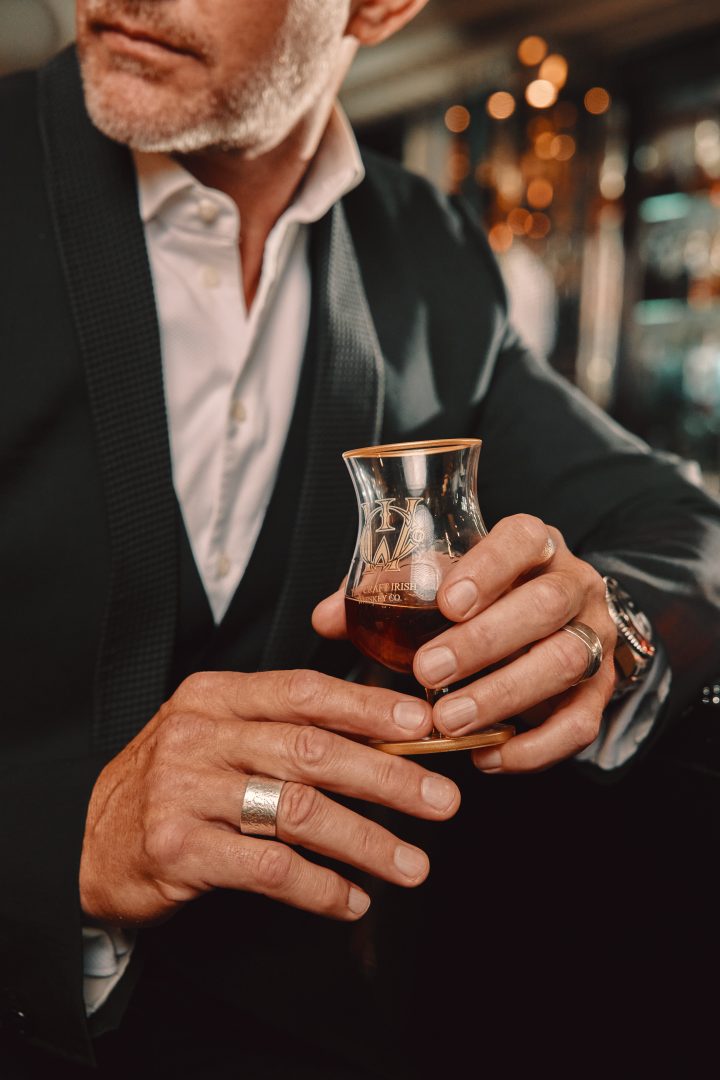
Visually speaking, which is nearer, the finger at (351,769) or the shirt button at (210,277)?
the finger at (351,769)

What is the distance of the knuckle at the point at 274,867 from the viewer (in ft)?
2.51

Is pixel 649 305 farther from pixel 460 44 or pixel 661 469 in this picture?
pixel 661 469

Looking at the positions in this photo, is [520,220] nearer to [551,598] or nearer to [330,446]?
[330,446]

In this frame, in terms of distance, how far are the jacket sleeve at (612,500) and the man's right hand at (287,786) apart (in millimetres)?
439

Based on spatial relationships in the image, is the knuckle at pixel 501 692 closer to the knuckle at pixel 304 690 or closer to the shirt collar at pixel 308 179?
the knuckle at pixel 304 690

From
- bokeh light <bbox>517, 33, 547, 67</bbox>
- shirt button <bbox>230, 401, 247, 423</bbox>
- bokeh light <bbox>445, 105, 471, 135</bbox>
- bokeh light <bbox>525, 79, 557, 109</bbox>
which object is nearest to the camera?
shirt button <bbox>230, 401, 247, 423</bbox>

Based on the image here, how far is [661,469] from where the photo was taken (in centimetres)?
142

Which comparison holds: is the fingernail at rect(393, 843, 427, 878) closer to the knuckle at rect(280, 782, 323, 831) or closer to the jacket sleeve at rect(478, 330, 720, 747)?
the knuckle at rect(280, 782, 323, 831)

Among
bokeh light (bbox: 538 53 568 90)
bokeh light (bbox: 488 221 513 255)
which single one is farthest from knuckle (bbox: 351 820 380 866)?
bokeh light (bbox: 488 221 513 255)

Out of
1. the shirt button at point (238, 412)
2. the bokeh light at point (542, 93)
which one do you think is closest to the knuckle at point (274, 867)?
the shirt button at point (238, 412)

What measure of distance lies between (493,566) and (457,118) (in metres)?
4.57

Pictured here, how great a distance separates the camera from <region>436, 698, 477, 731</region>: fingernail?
0.76 meters

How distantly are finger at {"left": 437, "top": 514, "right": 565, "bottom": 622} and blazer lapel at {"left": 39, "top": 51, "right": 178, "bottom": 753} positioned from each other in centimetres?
50

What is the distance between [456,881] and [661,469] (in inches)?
27.8
